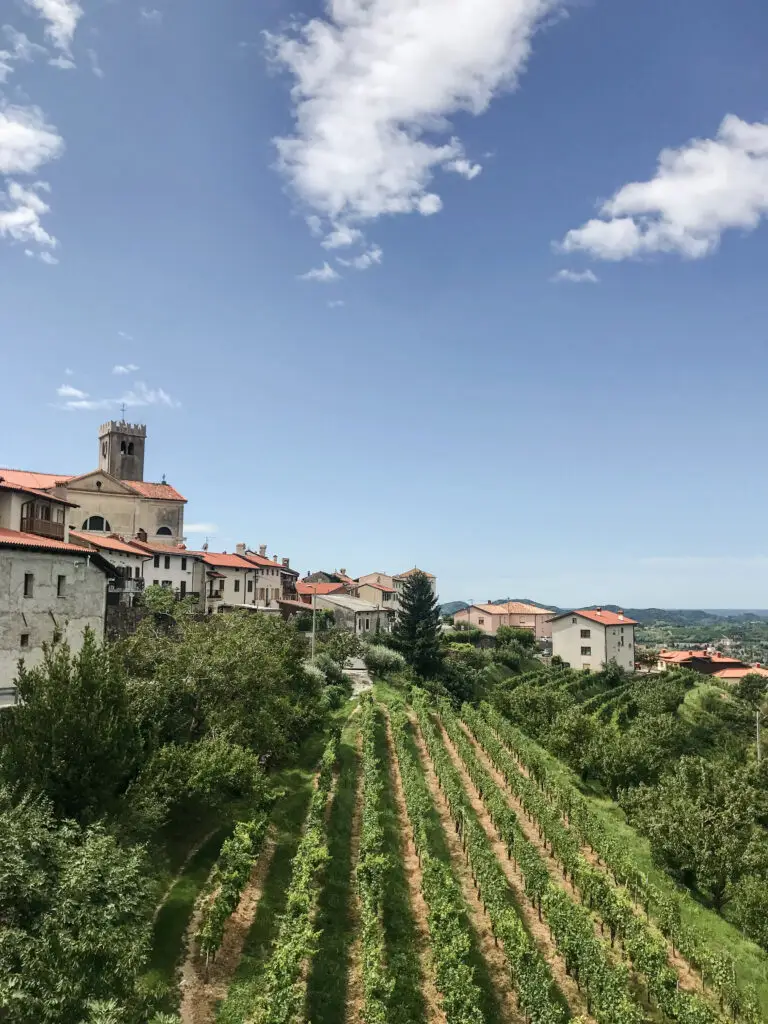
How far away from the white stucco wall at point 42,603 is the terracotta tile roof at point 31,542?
418mm

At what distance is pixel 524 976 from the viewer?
→ 2008 cm

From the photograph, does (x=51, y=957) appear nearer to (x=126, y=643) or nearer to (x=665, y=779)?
(x=126, y=643)

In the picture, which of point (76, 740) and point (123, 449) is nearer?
point (76, 740)

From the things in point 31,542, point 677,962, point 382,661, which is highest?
point 31,542

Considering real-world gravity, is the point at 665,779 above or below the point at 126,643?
below

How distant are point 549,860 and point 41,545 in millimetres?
30976

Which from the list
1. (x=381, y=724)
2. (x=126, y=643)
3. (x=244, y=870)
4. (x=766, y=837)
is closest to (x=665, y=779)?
(x=766, y=837)

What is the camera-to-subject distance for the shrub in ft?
240

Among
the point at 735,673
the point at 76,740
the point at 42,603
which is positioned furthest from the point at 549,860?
the point at 735,673

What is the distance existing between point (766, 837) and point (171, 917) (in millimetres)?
34631

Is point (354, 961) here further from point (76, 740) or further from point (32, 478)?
point (32, 478)

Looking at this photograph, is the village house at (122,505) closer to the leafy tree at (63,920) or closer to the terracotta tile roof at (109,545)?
the terracotta tile roof at (109,545)

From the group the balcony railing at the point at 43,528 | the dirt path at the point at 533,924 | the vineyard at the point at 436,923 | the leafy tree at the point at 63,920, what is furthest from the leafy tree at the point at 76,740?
the balcony railing at the point at 43,528

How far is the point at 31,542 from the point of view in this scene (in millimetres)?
36500
